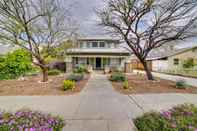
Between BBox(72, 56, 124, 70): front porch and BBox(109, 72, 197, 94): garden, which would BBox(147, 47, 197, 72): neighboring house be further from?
BBox(109, 72, 197, 94): garden

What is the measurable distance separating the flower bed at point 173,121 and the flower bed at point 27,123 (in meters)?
2.00

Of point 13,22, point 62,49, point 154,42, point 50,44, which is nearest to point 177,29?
point 154,42

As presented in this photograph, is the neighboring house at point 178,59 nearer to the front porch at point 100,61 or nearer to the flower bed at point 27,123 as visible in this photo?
the front porch at point 100,61

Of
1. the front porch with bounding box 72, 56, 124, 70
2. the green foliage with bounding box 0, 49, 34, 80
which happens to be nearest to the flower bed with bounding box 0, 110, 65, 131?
the green foliage with bounding box 0, 49, 34, 80

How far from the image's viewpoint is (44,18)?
44.0ft

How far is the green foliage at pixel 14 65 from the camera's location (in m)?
17.5

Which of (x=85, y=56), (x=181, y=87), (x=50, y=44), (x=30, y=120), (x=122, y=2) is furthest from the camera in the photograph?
(x=85, y=56)

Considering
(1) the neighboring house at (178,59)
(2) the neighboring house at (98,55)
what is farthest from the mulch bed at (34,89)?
(1) the neighboring house at (178,59)

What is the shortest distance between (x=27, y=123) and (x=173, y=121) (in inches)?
122

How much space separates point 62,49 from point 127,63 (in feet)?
45.7

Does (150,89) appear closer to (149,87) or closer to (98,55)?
(149,87)

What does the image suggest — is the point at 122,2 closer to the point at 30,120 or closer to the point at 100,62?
the point at 30,120

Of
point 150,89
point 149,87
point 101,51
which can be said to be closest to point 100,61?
point 101,51

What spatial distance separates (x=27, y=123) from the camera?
125 inches
